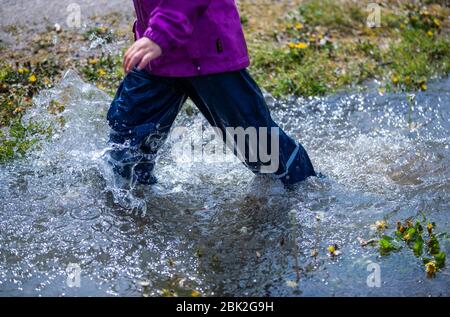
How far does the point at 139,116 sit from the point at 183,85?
257 mm

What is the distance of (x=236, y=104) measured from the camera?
3.14 metres

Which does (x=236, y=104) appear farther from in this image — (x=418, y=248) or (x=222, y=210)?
(x=418, y=248)

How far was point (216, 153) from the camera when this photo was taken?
4059mm

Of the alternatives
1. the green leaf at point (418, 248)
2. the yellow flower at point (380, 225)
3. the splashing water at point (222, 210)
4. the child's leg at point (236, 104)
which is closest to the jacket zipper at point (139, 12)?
the child's leg at point (236, 104)

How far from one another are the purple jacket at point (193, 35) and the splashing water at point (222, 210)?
79 centimetres

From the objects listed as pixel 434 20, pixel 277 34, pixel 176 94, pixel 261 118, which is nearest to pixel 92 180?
pixel 176 94

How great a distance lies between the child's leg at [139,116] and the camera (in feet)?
10.5

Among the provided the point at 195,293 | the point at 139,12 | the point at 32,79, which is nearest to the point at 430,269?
the point at 195,293

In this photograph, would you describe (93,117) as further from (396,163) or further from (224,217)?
(396,163)

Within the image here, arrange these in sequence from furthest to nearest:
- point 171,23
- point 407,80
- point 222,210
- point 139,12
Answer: point 407,80, point 222,210, point 139,12, point 171,23

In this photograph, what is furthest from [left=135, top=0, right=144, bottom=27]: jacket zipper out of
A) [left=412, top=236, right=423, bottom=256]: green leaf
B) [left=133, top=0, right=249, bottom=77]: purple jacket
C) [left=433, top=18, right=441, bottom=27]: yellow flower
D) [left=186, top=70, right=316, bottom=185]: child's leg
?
[left=433, top=18, right=441, bottom=27]: yellow flower

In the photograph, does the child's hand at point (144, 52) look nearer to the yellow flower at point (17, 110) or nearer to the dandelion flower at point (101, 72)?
the yellow flower at point (17, 110)

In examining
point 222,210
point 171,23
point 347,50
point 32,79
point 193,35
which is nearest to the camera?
point 171,23
